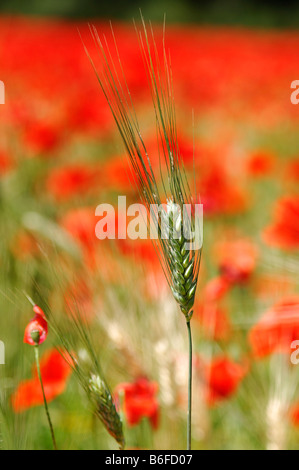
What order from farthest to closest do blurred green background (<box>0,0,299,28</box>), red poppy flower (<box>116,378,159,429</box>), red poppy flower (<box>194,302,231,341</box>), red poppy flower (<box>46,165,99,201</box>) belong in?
blurred green background (<box>0,0,299,28</box>), red poppy flower (<box>46,165,99,201</box>), red poppy flower (<box>194,302,231,341</box>), red poppy flower (<box>116,378,159,429</box>)

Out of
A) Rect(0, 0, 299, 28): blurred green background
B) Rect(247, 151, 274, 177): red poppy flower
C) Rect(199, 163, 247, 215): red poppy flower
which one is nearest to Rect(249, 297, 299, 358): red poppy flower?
Rect(199, 163, 247, 215): red poppy flower

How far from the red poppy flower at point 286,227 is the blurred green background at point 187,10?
13.8 feet

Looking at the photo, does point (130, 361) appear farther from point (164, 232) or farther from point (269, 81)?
point (269, 81)

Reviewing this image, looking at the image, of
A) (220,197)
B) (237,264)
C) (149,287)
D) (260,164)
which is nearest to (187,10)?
(260,164)

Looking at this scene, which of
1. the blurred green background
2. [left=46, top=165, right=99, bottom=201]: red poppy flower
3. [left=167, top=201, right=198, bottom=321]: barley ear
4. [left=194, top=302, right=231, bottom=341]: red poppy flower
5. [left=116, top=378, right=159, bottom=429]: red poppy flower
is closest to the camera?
[left=167, top=201, right=198, bottom=321]: barley ear

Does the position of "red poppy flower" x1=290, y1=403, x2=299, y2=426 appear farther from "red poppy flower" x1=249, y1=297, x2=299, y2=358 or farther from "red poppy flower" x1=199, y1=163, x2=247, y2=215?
"red poppy flower" x1=199, y1=163, x2=247, y2=215

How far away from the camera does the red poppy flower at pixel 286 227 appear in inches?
23.1

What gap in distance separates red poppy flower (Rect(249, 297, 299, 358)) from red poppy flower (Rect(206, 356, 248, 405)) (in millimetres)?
29

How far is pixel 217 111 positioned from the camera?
154 centimetres

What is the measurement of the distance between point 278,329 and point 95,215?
242 millimetres

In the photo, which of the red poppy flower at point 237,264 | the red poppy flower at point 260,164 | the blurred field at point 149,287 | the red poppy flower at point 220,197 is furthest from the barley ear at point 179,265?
the red poppy flower at point 260,164

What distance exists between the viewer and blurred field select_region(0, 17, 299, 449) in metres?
0.45

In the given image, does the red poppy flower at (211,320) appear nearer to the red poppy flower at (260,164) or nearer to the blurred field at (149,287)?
the blurred field at (149,287)

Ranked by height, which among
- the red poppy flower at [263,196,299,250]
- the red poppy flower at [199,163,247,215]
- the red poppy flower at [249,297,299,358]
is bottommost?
the red poppy flower at [249,297,299,358]
